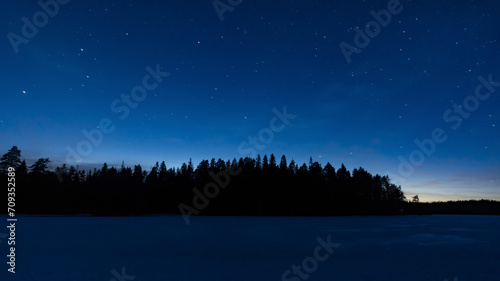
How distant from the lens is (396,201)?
121m

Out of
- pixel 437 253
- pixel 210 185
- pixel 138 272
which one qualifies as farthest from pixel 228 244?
pixel 210 185

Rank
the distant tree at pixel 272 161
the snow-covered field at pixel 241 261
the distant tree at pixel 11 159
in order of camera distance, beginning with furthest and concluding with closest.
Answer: the distant tree at pixel 272 161
the distant tree at pixel 11 159
the snow-covered field at pixel 241 261

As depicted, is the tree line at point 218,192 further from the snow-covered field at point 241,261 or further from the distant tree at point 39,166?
the snow-covered field at point 241,261

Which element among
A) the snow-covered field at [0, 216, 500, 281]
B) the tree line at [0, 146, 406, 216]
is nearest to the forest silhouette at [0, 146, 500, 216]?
the tree line at [0, 146, 406, 216]

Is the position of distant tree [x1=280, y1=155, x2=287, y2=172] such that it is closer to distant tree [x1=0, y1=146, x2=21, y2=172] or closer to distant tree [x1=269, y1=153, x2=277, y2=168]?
distant tree [x1=269, y1=153, x2=277, y2=168]

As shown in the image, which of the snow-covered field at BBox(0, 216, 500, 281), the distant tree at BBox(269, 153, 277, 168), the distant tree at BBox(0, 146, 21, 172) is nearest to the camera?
the snow-covered field at BBox(0, 216, 500, 281)

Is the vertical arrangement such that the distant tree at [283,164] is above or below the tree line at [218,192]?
above

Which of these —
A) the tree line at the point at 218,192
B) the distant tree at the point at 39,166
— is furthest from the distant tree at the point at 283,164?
the distant tree at the point at 39,166

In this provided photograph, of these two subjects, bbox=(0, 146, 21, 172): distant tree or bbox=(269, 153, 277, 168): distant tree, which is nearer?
bbox=(0, 146, 21, 172): distant tree

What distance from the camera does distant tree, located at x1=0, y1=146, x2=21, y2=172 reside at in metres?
79.8

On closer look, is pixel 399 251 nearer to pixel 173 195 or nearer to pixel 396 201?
pixel 173 195

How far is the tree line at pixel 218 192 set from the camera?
3191 inches

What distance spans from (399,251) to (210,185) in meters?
87.3

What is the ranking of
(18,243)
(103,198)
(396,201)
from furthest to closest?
(396,201) < (103,198) < (18,243)
